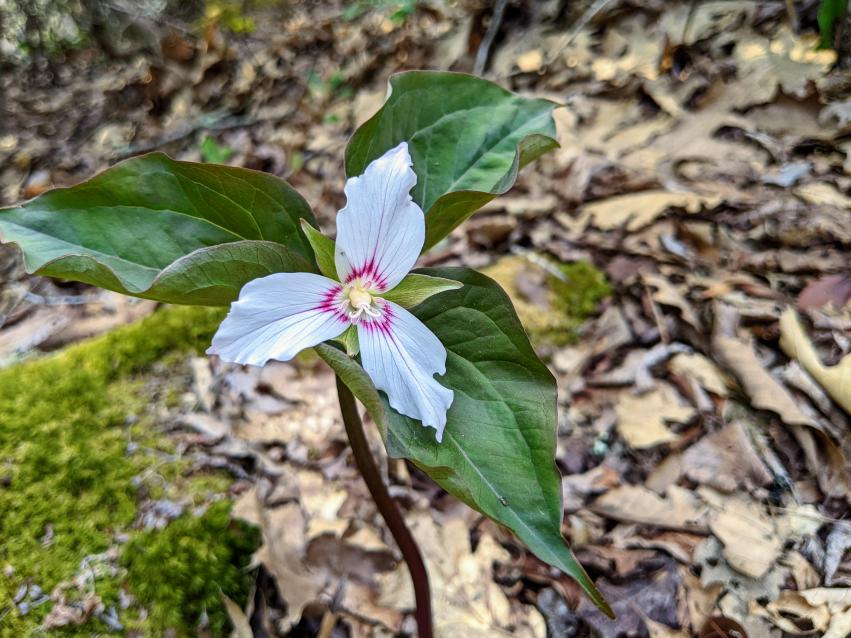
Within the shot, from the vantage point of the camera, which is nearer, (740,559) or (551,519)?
(551,519)

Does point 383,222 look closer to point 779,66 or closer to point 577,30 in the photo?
point 779,66

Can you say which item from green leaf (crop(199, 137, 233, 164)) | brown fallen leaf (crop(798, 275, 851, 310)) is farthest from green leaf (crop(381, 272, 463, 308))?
green leaf (crop(199, 137, 233, 164))

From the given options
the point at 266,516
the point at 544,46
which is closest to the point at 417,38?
the point at 544,46

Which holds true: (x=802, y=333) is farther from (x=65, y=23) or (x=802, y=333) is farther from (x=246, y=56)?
(x=65, y=23)

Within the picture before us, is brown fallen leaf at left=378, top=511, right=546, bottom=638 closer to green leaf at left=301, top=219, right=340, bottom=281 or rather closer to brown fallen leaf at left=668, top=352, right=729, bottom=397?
brown fallen leaf at left=668, top=352, right=729, bottom=397

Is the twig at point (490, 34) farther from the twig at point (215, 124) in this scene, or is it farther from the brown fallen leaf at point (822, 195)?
the brown fallen leaf at point (822, 195)

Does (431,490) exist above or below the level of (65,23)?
below

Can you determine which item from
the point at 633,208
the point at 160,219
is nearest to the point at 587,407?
the point at 633,208
